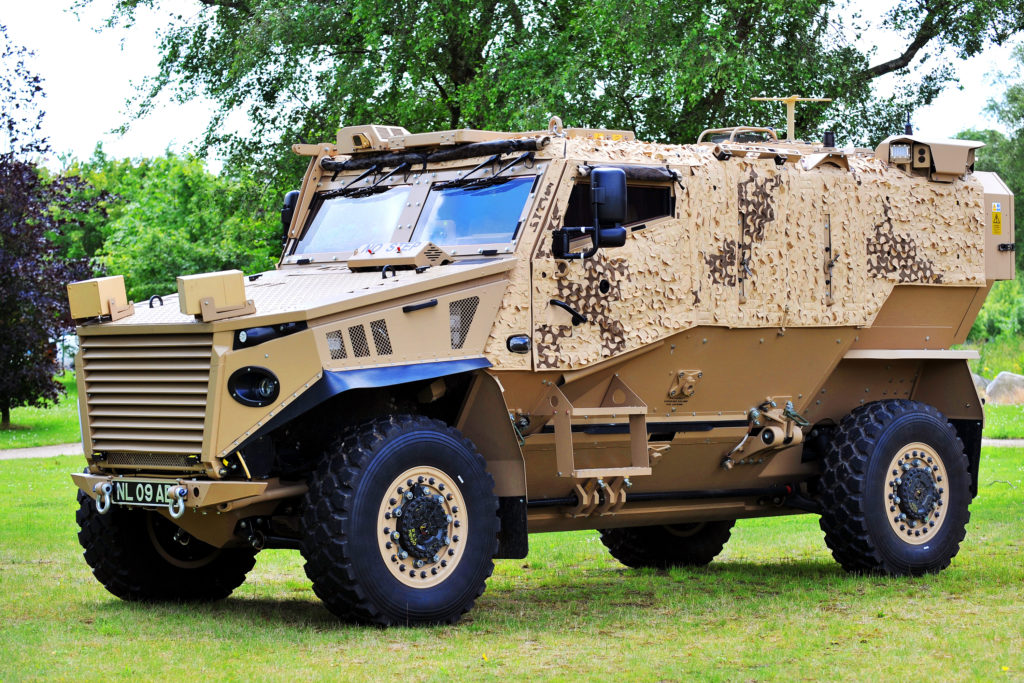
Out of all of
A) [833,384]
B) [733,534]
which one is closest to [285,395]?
[833,384]

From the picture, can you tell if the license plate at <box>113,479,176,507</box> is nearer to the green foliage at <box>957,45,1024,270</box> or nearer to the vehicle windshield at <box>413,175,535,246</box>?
the vehicle windshield at <box>413,175,535,246</box>

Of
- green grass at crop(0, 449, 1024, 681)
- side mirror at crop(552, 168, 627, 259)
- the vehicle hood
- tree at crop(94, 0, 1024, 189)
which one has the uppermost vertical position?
tree at crop(94, 0, 1024, 189)

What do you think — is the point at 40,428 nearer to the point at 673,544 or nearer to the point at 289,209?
the point at 673,544

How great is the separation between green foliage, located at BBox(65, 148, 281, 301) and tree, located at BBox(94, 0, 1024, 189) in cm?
159

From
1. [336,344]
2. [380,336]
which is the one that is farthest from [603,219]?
[336,344]

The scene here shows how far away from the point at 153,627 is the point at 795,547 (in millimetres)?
6863

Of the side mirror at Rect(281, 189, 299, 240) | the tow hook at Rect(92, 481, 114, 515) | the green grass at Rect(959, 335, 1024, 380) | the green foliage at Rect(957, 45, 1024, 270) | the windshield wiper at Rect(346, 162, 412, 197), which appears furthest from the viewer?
the green foliage at Rect(957, 45, 1024, 270)

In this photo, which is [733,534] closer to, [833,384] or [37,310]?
[833,384]

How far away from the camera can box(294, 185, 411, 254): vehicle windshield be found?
10812mm

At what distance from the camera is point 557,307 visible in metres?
10.1

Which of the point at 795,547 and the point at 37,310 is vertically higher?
the point at 37,310

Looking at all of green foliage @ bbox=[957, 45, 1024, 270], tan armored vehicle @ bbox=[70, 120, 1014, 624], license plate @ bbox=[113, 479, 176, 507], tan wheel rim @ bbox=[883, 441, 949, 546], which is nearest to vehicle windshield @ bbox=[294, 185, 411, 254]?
tan armored vehicle @ bbox=[70, 120, 1014, 624]

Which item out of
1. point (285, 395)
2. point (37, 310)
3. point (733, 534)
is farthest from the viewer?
point (37, 310)

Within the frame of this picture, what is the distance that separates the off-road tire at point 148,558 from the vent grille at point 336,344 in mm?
2066
